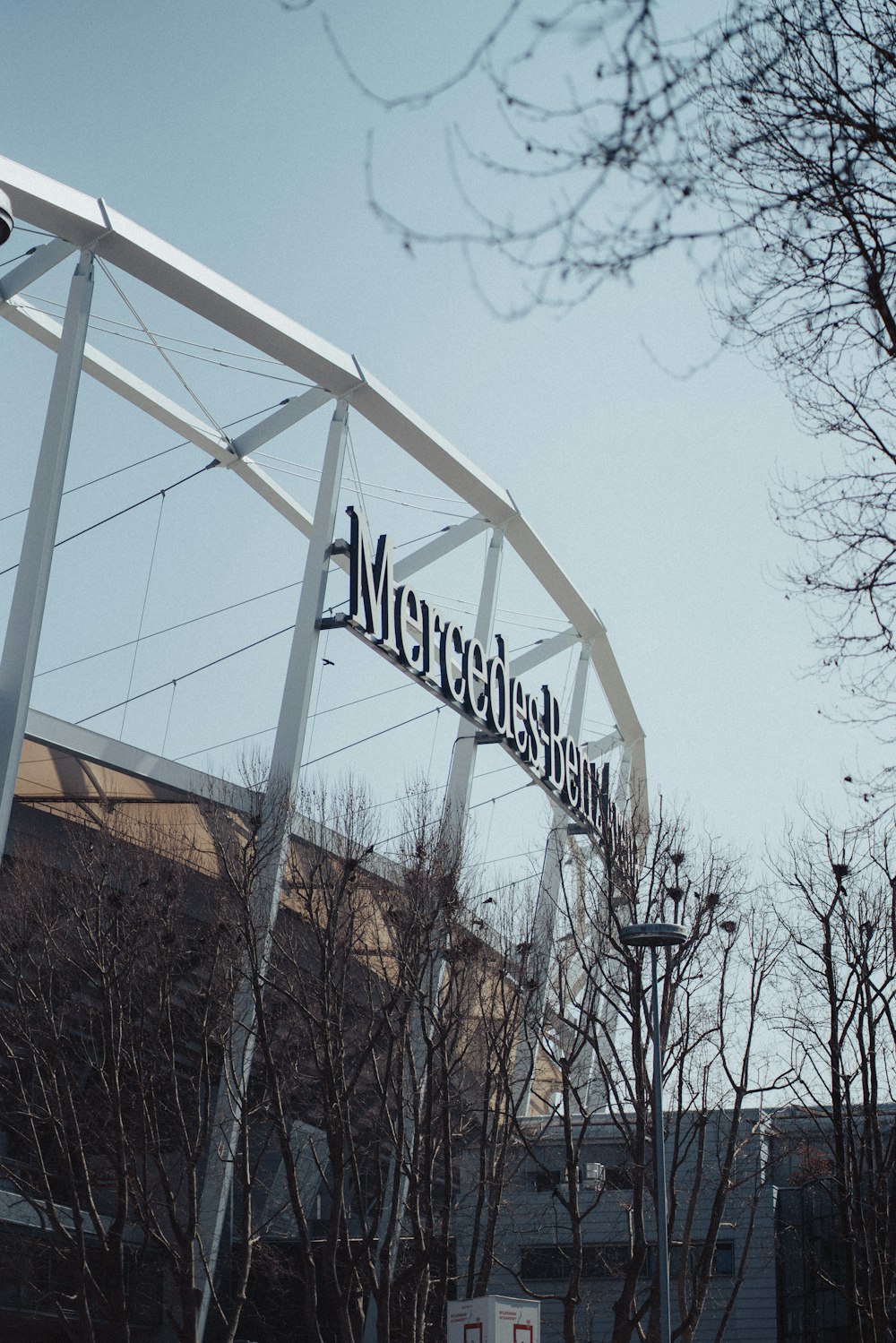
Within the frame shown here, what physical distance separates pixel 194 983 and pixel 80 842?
308 centimetres

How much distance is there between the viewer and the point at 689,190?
6.46 m

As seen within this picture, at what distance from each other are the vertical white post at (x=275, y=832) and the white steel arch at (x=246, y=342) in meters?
1.23

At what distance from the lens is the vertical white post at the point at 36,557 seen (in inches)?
864

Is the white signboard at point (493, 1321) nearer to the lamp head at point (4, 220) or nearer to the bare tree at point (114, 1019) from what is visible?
the bare tree at point (114, 1019)

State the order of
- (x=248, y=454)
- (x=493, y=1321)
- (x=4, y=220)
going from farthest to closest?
(x=248, y=454) → (x=493, y=1321) → (x=4, y=220)

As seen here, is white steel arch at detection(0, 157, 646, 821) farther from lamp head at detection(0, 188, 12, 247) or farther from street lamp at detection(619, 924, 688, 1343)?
lamp head at detection(0, 188, 12, 247)

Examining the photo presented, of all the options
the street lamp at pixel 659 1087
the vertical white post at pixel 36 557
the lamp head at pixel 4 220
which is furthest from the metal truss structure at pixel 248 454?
the lamp head at pixel 4 220

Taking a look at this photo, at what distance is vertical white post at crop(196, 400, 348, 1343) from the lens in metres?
22.7

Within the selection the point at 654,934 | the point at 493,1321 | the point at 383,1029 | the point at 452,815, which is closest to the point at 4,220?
the point at 654,934

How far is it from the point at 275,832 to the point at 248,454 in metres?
11.8

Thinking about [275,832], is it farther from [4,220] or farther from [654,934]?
[4,220]

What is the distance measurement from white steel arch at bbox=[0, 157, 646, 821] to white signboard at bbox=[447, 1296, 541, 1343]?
41.0ft

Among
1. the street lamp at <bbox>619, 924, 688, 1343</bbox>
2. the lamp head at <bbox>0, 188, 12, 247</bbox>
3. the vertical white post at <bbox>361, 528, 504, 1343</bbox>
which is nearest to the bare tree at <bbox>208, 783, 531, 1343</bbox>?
the vertical white post at <bbox>361, 528, 504, 1343</bbox>

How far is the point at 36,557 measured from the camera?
22.6 m
